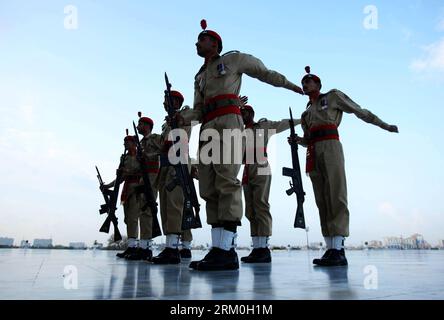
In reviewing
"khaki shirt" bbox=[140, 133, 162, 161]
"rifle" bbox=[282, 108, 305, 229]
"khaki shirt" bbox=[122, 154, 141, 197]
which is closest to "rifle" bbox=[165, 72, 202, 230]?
"rifle" bbox=[282, 108, 305, 229]

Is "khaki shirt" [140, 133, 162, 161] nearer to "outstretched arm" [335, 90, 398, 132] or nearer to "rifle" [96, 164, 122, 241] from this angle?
"rifle" [96, 164, 122, 241]

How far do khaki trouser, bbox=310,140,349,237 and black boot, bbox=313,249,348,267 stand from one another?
0.74 ft

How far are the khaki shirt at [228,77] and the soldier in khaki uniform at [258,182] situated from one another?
6.08 ft

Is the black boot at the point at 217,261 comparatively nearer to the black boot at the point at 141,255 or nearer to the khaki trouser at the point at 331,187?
the khaki trouser at the point at 331,187

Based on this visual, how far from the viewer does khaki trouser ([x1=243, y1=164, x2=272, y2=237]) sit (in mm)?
5766

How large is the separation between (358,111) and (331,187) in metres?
1.19

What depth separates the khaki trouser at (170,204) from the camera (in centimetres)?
560

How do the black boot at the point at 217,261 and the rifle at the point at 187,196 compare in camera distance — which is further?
the rifle at the point at 187,196

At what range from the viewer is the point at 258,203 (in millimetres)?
5871

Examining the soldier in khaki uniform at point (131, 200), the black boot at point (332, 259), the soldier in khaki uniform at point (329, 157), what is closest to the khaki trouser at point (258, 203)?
the soldier in khaki uniform at point (329, 157)

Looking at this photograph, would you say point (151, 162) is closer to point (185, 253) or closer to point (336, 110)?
point (185, 253)
